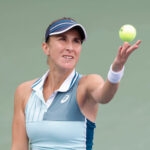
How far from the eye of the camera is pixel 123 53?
2.07m

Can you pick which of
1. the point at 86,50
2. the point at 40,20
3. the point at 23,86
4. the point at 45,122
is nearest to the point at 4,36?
the point at 40,20

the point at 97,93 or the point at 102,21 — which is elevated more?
the point at 102,21

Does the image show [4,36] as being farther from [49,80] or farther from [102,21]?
[49,80]

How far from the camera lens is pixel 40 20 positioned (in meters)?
3.92

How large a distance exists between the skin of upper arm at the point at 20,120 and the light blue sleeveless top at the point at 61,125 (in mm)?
120

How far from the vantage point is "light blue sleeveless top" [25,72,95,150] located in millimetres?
2338

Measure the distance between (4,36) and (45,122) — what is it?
5.37 ft

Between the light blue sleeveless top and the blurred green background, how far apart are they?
1.41 metres

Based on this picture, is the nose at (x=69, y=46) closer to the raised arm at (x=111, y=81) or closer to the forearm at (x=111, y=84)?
the raised arm at (x=111, y=81)

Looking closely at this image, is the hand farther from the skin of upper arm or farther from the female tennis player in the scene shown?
the skin of upper arm

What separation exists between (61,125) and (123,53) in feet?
1.47

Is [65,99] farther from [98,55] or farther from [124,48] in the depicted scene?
[98,55]

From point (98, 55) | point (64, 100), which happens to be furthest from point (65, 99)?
point (98, 55)

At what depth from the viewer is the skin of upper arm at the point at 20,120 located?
255 cm
